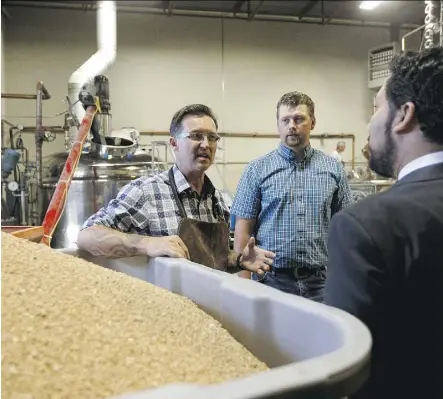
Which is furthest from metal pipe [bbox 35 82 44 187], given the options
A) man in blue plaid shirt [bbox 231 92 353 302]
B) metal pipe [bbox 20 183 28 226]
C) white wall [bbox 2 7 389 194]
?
man in blue plaid shirt [bbox 231 92 353 302]

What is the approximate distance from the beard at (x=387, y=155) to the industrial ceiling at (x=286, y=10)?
542cm

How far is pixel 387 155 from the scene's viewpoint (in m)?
0.91

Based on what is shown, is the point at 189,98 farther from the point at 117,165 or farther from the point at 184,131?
the point at 184,131

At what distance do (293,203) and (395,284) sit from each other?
1.26 meters

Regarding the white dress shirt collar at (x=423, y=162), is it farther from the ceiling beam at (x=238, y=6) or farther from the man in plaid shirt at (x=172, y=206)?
the ceiling beam at (x=238, y=6)

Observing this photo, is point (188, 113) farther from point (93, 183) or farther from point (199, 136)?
point (93, 183)

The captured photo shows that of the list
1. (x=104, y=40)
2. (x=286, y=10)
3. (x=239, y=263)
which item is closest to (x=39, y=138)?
(x=104, y=40)

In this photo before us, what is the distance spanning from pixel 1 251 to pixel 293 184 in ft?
4.77

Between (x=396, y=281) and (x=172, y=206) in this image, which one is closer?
(x=396, y=281)

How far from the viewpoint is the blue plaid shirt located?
6.39ft

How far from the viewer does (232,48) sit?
20.7 ft

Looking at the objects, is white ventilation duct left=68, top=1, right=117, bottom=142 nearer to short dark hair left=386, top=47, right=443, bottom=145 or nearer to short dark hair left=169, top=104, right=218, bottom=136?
short dark hair left=169, top=104, right=218, bottom=136

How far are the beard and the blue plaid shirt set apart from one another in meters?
1.01

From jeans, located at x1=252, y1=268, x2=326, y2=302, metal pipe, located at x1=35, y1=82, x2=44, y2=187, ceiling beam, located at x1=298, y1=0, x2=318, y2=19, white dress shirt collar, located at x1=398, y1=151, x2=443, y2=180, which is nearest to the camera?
white dress shirt collar, located at x1=398, y1=151, x2=443, y2=180
